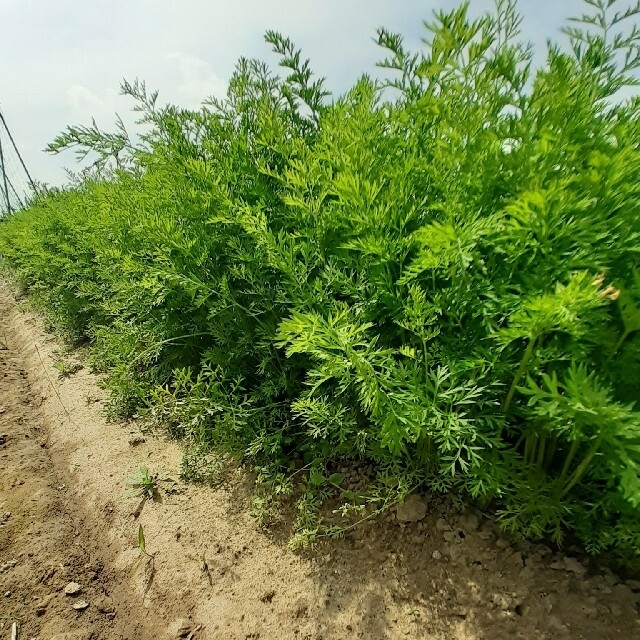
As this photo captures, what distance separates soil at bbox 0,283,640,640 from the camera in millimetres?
1376

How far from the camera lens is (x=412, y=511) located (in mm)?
1656

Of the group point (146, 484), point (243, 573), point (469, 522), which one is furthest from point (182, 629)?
point (469, 522)

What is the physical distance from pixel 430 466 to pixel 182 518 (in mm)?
1163

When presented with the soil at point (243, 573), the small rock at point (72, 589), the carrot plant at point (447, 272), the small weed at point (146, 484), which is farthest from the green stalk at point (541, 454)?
the small rock at point (72, 589)

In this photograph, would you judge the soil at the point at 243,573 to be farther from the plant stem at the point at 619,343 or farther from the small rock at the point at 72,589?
the plant stem at the point at 619,343

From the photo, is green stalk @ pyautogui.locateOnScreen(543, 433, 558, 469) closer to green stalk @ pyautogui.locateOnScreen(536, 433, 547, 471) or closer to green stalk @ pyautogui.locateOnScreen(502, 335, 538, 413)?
green stalk @ pyautogui.locateOnScreen(536, 433, 547, 471)

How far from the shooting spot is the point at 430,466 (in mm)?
1612

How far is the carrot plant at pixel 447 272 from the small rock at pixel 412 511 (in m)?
0.07

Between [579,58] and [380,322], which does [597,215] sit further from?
[380,322]

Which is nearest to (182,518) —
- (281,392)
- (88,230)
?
(281,392)

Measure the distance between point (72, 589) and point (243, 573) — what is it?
773 mm

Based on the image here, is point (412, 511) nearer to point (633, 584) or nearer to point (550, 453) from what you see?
point (550, 453)

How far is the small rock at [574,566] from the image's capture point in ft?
4.57

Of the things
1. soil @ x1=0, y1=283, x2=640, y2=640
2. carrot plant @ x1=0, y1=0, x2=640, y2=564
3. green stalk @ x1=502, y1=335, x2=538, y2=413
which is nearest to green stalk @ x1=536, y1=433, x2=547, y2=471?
carrot plant @ x1=0, y1=0, x2=640, y2=564
